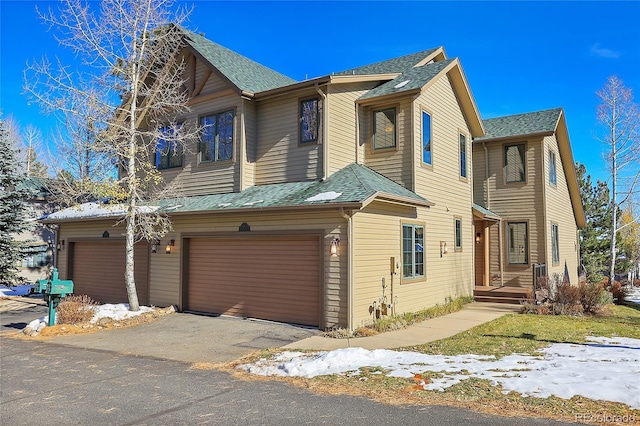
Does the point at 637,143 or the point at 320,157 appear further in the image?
the point at 637,143

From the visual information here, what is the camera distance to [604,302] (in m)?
16.9

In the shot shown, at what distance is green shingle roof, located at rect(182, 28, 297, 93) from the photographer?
14.4 meters

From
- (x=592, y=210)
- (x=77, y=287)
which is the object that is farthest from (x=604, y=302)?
(x=77, y=287)

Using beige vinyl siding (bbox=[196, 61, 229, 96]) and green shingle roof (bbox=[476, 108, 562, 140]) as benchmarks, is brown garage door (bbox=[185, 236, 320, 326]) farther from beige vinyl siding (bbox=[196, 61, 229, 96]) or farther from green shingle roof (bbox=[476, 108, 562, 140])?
green shingle roof (bbox=[476, 108, 562, 140])

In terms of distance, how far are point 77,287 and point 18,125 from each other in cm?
3074

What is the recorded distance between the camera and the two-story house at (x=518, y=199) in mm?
18375

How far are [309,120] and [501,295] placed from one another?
942cm

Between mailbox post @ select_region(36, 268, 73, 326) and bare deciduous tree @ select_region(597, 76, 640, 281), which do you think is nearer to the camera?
mailbox post @ select_region(36, 268, 73, 326)

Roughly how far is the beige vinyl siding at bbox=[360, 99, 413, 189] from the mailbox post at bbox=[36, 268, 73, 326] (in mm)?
8659

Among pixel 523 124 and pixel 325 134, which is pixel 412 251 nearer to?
pixel 325 134

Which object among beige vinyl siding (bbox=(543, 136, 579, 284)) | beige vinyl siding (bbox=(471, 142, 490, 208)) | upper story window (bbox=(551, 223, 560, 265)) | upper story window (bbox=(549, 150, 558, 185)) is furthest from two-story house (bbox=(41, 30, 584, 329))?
upper story window (bbox=(549, 150, 558, 185))

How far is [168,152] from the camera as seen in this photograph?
16062 mm

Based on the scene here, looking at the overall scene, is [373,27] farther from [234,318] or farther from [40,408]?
[40,408]

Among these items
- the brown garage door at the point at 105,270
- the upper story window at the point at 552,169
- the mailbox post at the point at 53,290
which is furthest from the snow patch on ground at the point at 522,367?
the upper story window at the point at 552,169
